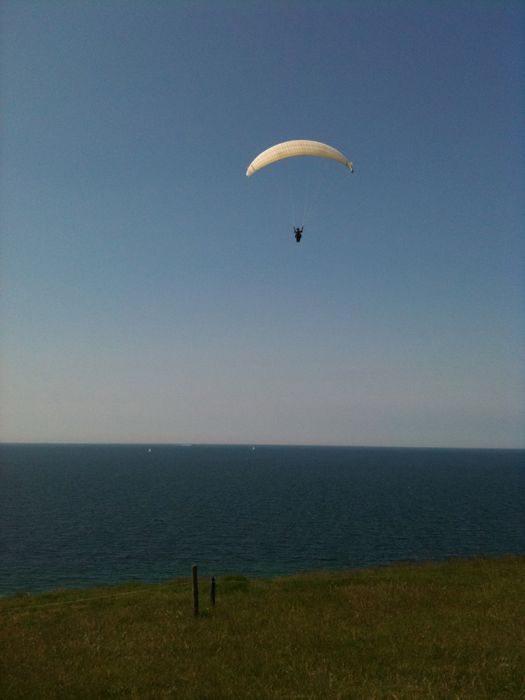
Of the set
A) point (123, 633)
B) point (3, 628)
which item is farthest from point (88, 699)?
point (3, 628)

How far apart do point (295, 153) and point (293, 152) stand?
0.50 feet

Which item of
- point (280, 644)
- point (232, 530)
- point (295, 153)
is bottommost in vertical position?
point (232, 530)

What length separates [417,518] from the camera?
80375 mm

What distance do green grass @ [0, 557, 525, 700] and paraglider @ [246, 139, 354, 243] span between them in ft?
62.8

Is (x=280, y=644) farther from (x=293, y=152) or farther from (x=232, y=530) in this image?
(x=232, y=530)

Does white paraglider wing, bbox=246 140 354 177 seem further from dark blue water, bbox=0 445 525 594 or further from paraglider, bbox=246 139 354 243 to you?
dark blue water, bbox=0 445 525 594

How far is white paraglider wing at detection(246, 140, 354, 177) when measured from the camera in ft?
94.2

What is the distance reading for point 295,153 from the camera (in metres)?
28.6

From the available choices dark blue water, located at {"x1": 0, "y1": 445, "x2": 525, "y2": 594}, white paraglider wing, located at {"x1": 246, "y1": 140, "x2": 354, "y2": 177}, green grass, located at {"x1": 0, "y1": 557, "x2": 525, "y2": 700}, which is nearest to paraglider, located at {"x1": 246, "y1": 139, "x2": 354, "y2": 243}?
white paraglider wing, located at {"x1": 246, "y1": 140, "x2": 354, "y2": 177}

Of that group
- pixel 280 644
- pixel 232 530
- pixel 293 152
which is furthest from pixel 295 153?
pixel 232 530

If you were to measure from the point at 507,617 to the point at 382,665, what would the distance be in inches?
305

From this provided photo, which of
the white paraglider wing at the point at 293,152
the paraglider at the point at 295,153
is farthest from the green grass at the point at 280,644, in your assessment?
the white paraglider wing at the point at 293,152

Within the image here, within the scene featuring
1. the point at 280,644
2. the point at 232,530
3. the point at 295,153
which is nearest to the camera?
the point at 280,644

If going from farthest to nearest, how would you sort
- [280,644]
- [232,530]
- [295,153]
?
[232,530] → [295,153] → [280,644]
